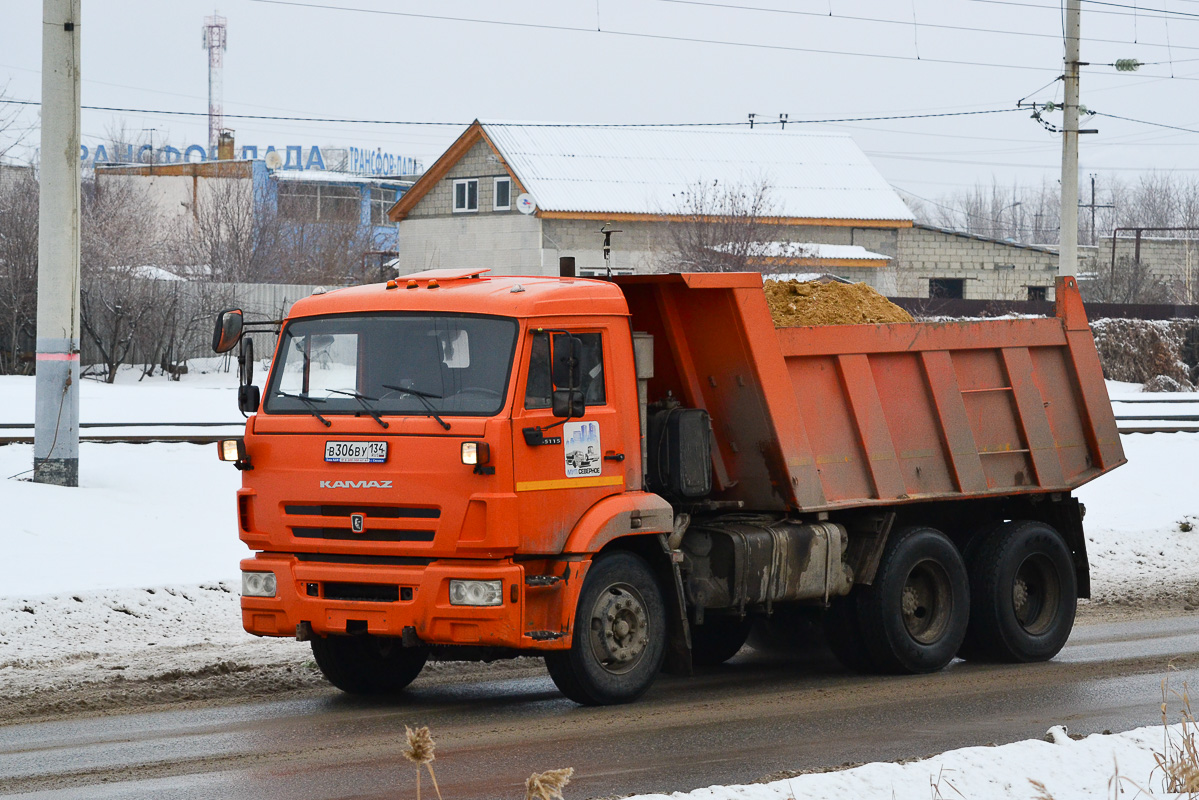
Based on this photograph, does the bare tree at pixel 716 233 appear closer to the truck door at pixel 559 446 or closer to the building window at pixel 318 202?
the building window at pixel 318 202

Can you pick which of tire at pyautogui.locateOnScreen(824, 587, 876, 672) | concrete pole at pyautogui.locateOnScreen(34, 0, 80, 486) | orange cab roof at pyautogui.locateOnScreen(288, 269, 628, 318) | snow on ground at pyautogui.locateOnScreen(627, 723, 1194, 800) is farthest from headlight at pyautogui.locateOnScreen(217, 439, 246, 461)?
concrete pole at pyautogui.locateOnScreen(34, 0, 80, 486)

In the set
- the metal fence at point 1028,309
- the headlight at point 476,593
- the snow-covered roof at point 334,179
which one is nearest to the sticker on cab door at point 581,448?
the headlight at point 476,593

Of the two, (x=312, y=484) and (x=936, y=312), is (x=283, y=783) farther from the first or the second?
(x=936, y=312)

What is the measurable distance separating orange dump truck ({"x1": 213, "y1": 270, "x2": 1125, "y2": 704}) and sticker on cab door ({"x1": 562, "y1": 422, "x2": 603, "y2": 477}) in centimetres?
2

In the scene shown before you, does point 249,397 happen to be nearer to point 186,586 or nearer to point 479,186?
point 186,586

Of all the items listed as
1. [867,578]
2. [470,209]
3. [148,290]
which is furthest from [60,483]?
[470,209]

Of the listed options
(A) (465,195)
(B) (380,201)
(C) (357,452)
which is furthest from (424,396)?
(B) (380,201)

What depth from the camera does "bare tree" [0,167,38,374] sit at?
1332 inches

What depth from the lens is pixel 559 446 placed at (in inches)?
328

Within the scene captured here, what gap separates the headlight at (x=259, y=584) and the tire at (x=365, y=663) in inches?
20.5

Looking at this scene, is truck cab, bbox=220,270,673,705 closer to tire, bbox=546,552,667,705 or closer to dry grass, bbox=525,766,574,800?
tire, bbox=546,552,667,705

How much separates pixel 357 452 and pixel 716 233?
34538 mm

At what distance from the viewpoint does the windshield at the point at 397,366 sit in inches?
324

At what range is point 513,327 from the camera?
328 inches
